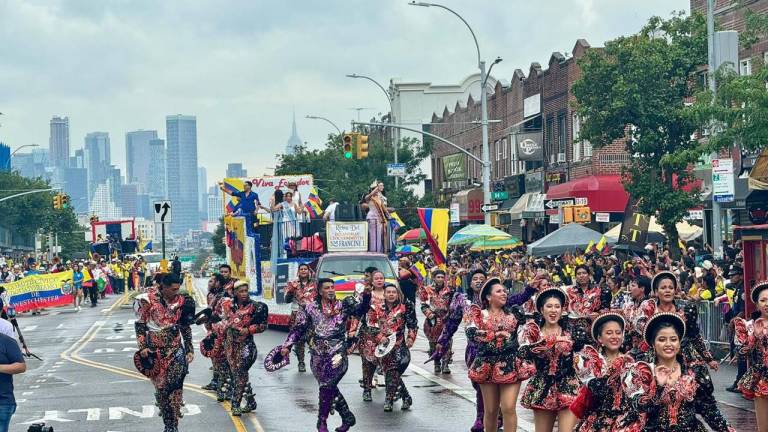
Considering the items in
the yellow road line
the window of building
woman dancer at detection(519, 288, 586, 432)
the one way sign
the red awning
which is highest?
the window of building

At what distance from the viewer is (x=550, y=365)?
10.9 meters

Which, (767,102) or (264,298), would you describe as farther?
(264,298)

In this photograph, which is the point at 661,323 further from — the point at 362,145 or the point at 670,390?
the point at 362,145

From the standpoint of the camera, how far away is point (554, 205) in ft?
146

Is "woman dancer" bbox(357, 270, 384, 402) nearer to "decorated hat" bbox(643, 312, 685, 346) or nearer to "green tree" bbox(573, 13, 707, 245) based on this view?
"decorated hat" bbox(643, 312, 685, 346)

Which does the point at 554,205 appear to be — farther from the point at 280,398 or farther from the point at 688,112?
the point at 280,398

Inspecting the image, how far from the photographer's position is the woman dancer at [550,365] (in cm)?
1071

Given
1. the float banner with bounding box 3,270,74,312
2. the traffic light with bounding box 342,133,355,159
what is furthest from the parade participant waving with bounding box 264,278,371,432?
the float banner with bounding box 3,270,74,312

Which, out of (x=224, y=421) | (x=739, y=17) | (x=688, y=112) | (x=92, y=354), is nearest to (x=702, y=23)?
(x=739, y=17)

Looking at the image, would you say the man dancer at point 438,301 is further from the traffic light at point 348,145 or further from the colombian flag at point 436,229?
the traffic light at point 348,145

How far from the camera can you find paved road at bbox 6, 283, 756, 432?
15.0 m

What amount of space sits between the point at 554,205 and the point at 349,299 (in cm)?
3090

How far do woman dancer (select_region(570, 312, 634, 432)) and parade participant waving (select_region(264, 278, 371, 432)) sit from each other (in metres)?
4.16

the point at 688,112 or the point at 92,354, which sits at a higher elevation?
the point at 688,112
